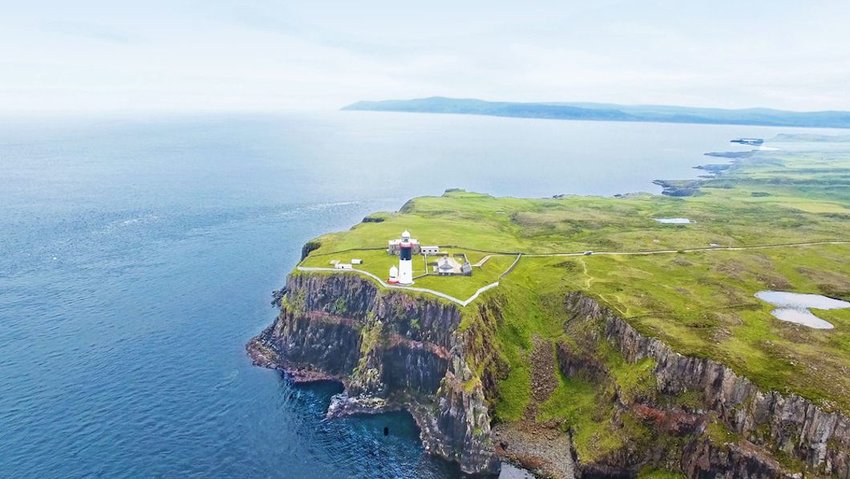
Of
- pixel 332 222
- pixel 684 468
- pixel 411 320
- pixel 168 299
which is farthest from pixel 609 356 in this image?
pixel 332 222

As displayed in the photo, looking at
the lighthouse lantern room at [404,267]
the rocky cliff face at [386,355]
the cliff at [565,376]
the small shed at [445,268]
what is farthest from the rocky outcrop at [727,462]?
the lighthouse lantern room at [404,267]

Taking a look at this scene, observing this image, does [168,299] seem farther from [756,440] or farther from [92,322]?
[756,440]

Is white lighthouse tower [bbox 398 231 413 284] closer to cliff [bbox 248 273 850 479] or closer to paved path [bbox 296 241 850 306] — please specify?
paved path [bbox 296 241 850 306]

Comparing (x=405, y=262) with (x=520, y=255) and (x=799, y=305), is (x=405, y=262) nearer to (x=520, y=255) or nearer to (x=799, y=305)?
(x=520, y=255)

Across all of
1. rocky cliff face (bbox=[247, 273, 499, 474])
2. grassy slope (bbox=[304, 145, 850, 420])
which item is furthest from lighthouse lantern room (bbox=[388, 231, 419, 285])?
grassy slope (bbox=[304, 145, 850, 420])

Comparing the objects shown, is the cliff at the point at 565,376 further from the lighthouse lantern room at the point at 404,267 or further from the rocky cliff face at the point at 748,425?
the lighthouse lantern room at the point at 404,267

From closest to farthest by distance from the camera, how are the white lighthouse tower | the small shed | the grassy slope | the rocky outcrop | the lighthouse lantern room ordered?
1. the rocky outcrop
2. the grassy slope
3. the white lighthouse tower
4. the lighthouse lantern room
5. the small shed
